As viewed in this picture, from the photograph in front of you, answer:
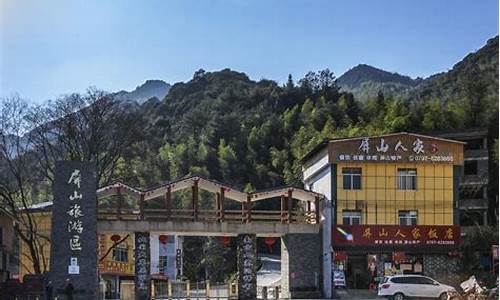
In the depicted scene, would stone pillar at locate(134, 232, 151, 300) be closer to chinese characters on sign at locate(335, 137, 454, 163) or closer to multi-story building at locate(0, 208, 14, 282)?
multi-story building at locate(0, 208, 14, 282)

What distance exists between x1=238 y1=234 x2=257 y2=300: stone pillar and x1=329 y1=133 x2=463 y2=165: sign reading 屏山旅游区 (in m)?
3.68

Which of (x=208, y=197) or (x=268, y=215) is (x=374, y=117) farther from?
(x=268, y=215)

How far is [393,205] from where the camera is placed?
24.9 meters

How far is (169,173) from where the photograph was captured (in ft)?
133

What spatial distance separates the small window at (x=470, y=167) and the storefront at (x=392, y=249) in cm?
902

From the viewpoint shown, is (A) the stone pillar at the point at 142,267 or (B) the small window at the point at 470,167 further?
(B) the small window at the point at 470,167

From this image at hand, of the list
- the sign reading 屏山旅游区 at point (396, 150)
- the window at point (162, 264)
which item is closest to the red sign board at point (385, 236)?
the sign reading 屏山旅游区 at point (396, 150)

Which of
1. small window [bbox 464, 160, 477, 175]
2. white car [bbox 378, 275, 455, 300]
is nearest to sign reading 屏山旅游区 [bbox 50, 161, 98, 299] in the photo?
white car [bbox 378, 275, 455, 300]

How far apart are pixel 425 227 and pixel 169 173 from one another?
18448mm

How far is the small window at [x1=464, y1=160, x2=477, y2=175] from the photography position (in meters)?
33.4

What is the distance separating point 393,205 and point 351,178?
1542 mm

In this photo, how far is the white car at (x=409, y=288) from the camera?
69.5 feet

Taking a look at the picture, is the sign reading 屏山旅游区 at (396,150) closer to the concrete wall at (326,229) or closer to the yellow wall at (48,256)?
the concrete wall at (326,229)

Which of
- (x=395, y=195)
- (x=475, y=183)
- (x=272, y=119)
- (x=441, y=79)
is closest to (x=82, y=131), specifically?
(x=395, y=195)
